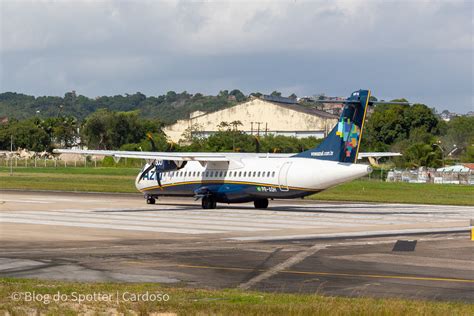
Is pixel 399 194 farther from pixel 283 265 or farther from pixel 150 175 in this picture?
pixel 283 265

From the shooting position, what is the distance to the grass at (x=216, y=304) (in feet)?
48.1

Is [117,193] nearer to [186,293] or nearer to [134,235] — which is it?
[134,235]

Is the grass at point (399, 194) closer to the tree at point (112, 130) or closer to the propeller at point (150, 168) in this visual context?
the propeller at point (150, 168)

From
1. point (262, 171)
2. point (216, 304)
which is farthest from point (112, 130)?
point (216, 304)

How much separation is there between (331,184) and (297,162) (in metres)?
2.49

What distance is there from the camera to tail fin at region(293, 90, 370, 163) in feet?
133

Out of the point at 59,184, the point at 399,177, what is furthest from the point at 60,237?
the point at 399,177

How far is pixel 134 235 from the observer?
98.6 feet

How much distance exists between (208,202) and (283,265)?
24534 millimetres

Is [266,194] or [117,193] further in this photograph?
[117,193]

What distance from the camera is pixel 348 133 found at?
40750mm

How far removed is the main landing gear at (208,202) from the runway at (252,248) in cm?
122

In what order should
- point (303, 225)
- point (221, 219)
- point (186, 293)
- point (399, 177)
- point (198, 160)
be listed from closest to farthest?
point (186, 293)
point (303, 225)
point (221, 219)
point (198, 160)
point (399, 177)

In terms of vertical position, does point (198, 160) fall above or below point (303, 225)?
above
